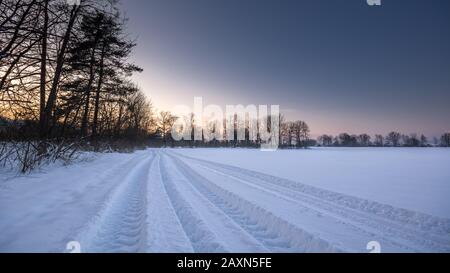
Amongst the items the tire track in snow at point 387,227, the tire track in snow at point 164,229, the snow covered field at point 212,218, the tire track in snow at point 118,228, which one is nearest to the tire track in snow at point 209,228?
the snow covered field at point 212,218

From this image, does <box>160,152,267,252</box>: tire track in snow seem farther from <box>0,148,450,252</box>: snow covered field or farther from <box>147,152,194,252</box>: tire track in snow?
<box>147,152,194,252</box>: tire track in snow

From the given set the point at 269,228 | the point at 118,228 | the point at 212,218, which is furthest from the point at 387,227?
the point at 118,228

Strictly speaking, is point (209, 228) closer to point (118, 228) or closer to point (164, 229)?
point (164, 229)

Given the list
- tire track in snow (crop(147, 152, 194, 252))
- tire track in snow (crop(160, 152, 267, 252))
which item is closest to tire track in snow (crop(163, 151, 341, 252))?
tire track in snow (crop(160, 152, 267, 252))

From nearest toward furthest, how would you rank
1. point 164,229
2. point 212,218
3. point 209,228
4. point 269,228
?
point 164,229
point 209,228
point 269,228
point 212,218

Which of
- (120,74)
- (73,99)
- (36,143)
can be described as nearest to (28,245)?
(36,143)

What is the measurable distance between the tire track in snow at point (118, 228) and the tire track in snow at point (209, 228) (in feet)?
2.62

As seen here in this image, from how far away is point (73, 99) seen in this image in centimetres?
1538

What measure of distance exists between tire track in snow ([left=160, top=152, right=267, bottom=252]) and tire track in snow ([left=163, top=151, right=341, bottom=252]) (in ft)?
0.67

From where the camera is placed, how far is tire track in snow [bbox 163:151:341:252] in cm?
459

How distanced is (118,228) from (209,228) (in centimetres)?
163

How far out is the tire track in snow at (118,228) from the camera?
14.0 ft

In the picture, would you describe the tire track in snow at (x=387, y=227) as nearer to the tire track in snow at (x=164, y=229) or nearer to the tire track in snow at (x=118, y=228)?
the tire track in snow at (x=164, y=229)

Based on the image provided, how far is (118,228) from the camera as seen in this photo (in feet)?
16.8
